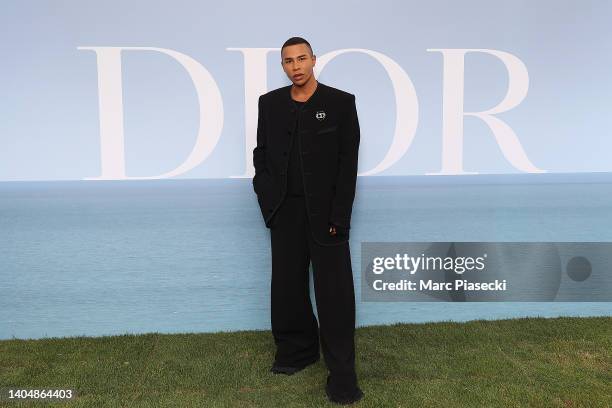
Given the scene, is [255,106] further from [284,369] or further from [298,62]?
[284,369]

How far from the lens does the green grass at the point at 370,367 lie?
8.83ft

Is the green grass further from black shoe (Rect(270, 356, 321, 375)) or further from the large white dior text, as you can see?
the large white dior text

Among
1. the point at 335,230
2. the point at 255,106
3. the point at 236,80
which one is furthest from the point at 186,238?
the point at 335,230

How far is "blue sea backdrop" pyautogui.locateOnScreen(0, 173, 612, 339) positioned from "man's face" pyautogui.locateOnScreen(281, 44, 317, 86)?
3.44 ft

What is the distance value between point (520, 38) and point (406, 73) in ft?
2.65

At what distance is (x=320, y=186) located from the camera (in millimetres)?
2670

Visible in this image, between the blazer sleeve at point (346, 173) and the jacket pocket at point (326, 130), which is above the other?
the jacket pocket at point (326, 130)

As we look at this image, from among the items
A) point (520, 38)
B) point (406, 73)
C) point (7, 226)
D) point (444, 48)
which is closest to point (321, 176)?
point (406, 73)

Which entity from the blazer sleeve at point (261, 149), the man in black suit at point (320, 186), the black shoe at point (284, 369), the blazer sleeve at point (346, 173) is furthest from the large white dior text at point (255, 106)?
the black shoe at point (284, 369)

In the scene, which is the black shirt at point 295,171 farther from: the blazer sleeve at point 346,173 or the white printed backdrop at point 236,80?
the white printed backdrop at point 236,80

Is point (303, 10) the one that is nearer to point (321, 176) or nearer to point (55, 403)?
point (321, 176)

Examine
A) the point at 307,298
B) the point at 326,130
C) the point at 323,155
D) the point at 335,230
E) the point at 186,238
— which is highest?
the point at 326,130

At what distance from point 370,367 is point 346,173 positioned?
1.12 meters

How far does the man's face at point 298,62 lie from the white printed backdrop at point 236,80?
2.68ft
